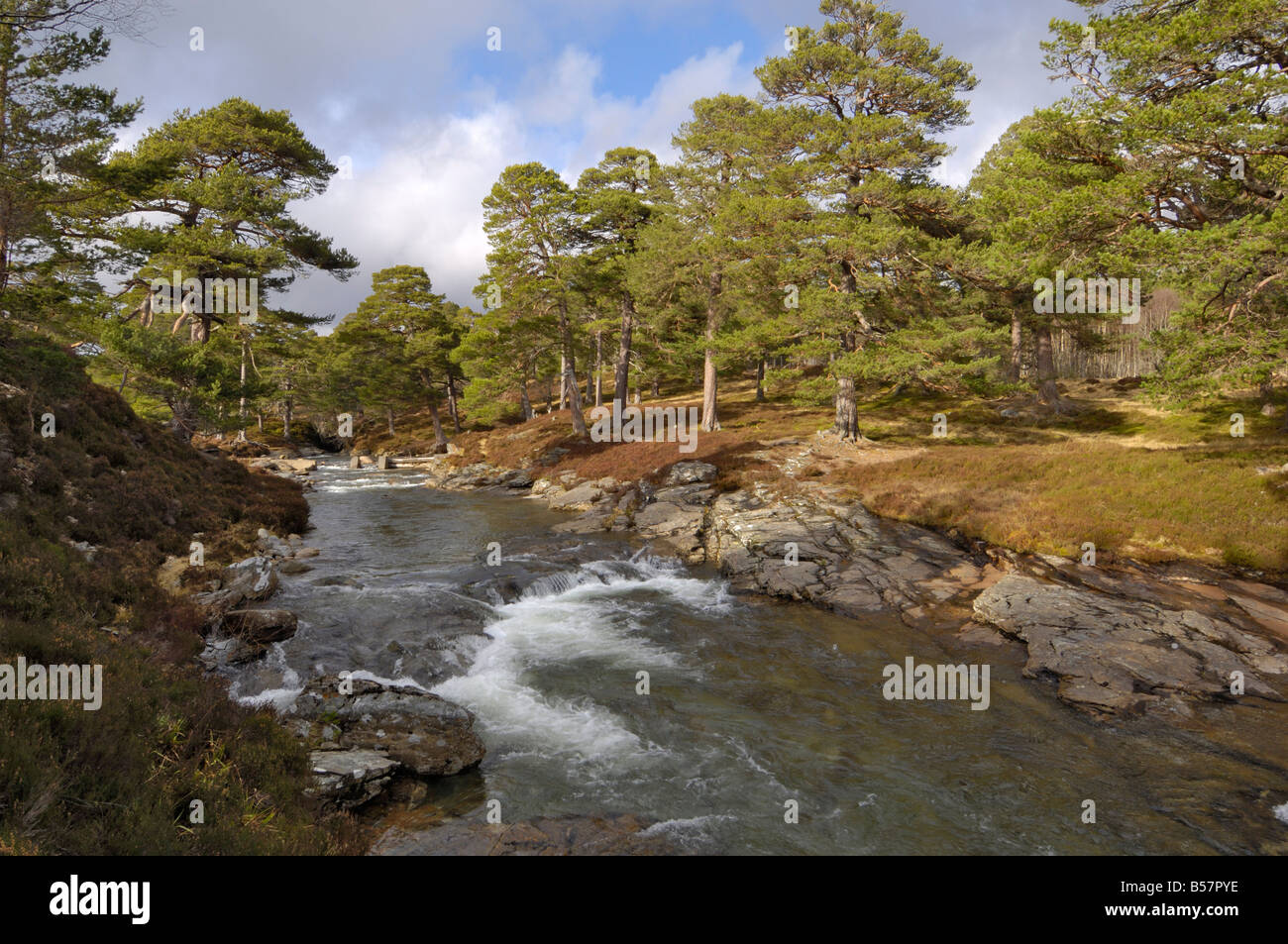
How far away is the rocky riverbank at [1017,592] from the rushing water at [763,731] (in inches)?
26.4

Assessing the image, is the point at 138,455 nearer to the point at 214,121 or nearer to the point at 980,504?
the point at 214,121

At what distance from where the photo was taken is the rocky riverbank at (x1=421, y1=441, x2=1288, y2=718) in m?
9.77

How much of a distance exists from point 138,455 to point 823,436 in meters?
26.8

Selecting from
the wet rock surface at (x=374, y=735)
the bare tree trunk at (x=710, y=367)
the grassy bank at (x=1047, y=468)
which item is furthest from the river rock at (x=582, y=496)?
the wet rock surface at (x=374, y=735)

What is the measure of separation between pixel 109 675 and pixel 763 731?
9.04 metres

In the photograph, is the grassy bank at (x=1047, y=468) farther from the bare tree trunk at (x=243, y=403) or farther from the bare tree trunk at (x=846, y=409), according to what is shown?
the bare tree trunk at (x=243, y=403)

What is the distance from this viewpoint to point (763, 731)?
8859 millimetres

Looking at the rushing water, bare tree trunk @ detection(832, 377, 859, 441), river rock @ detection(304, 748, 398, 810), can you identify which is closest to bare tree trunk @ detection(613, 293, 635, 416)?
bare tree trunk @ detection(832, 377, 859, 441)

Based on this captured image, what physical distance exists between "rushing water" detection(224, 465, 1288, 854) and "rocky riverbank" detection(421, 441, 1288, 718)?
67 cm

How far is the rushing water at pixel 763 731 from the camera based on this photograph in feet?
22.2

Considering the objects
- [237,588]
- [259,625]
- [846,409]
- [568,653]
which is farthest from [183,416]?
[846,409]

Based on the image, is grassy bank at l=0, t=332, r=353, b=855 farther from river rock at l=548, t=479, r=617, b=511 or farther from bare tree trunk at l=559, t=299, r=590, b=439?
bare tree trunk at l=559, t=299, r=590, b=439

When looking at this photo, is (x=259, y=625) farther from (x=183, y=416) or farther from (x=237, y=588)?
(x=183, y=416)

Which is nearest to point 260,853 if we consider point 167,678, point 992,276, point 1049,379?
point 167,678
